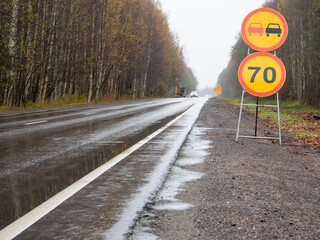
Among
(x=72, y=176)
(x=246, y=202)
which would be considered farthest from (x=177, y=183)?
(x=72, y=176)

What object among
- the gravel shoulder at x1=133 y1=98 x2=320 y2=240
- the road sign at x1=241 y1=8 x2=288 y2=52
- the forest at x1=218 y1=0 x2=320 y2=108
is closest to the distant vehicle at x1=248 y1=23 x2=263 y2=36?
the road sign at x1=241 y1=8 x2=288 y2=52

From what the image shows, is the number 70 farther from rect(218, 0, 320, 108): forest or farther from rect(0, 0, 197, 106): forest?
rect(218, 0, 320, 108): forest

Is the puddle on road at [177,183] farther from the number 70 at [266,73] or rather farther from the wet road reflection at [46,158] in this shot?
the number 70 at [266,73]

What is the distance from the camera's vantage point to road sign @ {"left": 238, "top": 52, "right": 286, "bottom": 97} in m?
8.48

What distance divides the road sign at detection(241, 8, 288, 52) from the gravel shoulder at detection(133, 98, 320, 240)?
288 centimetres

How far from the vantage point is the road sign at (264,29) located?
28.2 ft

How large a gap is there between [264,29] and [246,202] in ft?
18.8

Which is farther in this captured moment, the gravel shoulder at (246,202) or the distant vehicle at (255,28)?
the distant vehicle at (255,28)

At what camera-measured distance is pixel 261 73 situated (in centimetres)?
857

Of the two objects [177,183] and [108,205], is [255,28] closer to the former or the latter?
[177,183]

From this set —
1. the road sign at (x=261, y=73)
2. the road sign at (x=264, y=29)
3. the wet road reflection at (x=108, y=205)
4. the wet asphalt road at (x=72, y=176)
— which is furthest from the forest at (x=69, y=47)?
the wet road reflection at (x=108, y=205)

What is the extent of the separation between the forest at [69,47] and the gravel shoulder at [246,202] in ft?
54.0

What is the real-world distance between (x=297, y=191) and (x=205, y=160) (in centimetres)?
215

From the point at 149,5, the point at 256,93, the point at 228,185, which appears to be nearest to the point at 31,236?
the point at 228,185
